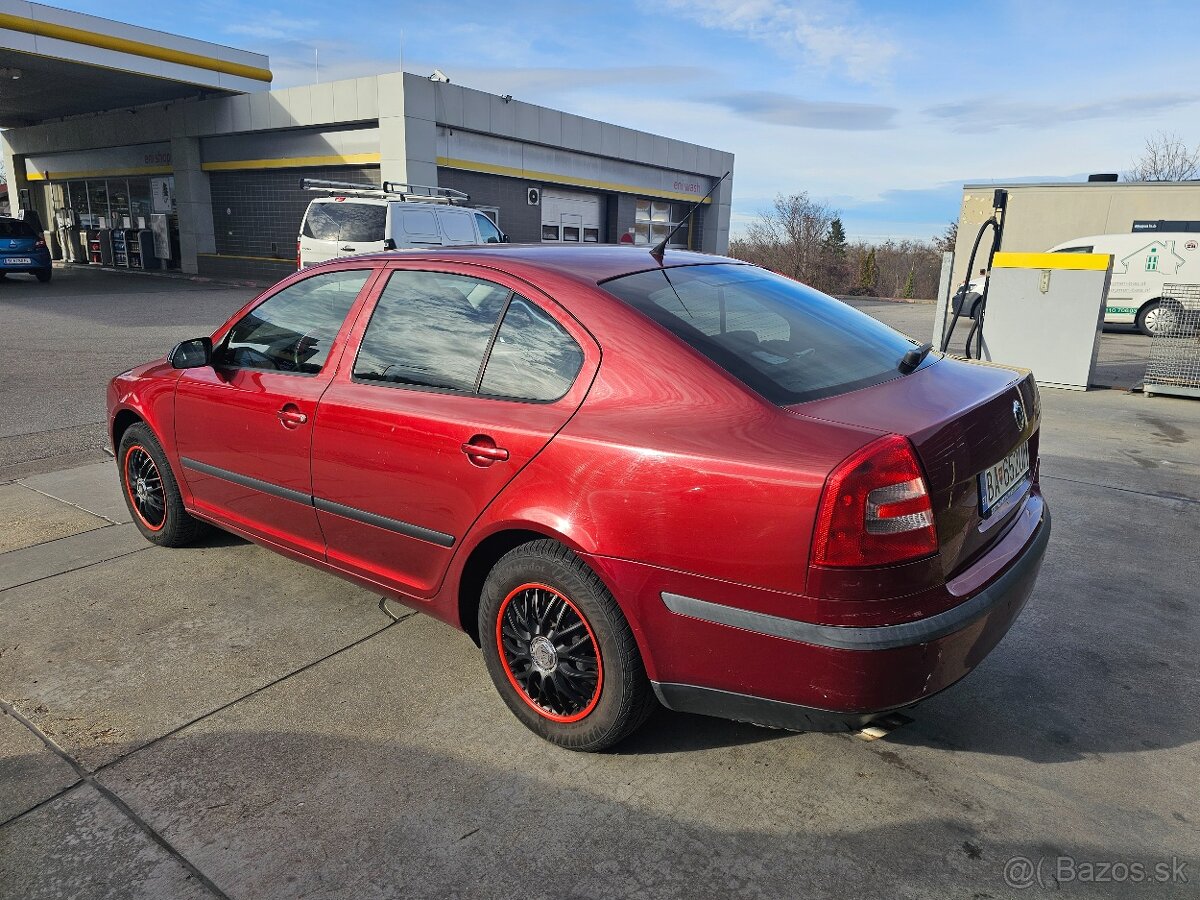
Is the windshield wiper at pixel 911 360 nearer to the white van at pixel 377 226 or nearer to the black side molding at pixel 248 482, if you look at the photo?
the black side molding at pixel 248 482

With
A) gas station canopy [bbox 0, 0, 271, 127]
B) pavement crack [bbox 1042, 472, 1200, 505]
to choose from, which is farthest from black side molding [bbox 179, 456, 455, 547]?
gas station canopy [bbox 0, 0, 271, 127]

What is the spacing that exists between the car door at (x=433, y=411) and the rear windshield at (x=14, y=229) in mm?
23103

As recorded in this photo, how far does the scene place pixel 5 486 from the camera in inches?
213

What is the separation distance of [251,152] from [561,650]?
81.7 ft

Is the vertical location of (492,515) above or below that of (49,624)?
above

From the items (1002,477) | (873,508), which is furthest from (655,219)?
(873,508)

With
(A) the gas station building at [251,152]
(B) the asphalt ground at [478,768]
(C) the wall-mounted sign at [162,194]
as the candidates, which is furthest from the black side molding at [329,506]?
(C) the wall-mounted sign at [162,194]

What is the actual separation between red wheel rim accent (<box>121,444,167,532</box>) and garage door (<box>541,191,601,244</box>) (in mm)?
22802

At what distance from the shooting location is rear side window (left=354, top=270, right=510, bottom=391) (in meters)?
2.90

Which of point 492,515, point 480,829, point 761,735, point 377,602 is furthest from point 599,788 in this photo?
point 377,602

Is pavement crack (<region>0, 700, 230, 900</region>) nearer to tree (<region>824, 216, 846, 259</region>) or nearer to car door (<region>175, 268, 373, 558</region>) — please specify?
car door (<region>175, 268, 373, 558</region>)

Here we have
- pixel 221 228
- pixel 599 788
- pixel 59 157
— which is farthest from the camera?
pixel 59 157

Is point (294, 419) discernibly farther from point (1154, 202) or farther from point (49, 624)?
point (1154, 202)

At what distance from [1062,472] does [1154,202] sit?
56.1ft
